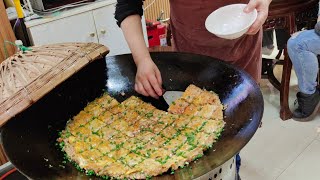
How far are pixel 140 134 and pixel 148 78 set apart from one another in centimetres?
25

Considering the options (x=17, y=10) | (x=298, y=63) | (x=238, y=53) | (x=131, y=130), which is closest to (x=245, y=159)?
(x=298, y=63)

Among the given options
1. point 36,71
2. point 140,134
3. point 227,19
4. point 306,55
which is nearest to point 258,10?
point 227,19

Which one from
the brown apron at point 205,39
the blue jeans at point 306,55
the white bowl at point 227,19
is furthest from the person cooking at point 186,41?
the blue jeans at point 306,55

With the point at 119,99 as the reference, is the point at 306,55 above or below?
below

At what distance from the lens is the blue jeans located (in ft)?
9.53

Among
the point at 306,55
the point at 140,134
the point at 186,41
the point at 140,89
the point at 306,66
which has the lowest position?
the point at 306,66

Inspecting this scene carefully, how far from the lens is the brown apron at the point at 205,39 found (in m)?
1.61

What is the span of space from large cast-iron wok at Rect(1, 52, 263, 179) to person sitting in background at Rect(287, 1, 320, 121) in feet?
5.65

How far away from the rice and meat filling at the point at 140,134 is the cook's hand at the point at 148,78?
106mm

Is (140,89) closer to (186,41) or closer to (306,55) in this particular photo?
(186,41)

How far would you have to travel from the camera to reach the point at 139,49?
5.00ft

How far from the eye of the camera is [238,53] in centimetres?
167

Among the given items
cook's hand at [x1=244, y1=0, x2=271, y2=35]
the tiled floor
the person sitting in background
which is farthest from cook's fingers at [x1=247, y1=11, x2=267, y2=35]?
the person sitting in background

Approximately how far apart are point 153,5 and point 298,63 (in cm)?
213
